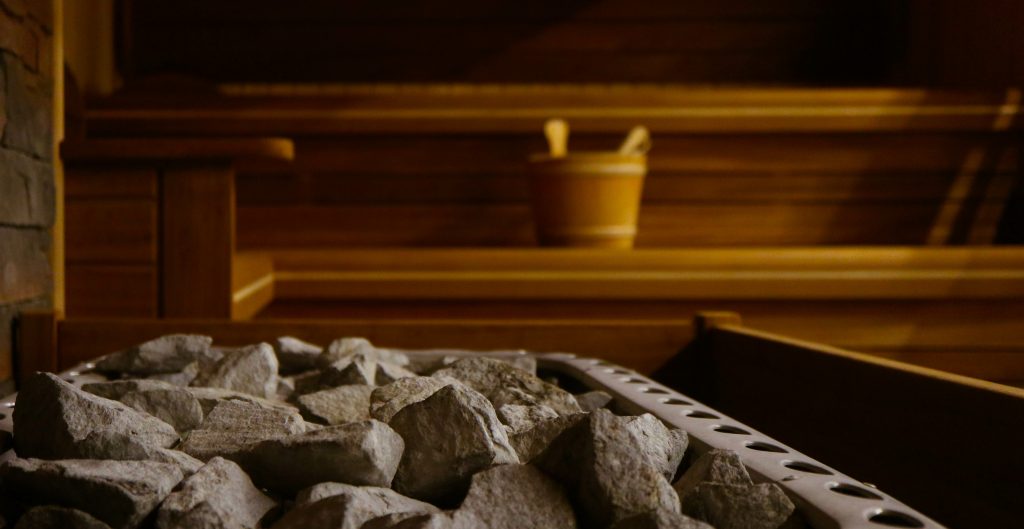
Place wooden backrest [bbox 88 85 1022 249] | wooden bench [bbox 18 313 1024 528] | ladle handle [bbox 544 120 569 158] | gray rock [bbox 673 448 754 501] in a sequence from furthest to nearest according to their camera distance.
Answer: wooden backrest [bbox 88 85 1022 249]
ladle handle [bbox 544 120 569 158]
wooden bench [bbox 18 313 1024 528]
gray rock [bbox 673 448 754 501]

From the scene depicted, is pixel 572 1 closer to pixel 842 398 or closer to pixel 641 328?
pixel 641 328

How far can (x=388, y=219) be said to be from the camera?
2.82 meters

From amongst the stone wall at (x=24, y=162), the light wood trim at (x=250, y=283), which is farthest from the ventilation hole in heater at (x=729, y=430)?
the light wood trim at (x=250, y=283)

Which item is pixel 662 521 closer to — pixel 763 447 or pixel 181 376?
pixel 763 447

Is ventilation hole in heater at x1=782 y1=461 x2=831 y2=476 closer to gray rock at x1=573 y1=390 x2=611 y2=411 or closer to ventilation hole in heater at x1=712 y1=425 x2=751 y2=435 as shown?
ventilation hole in heater at x1=712 y1=425 x2=751 y2=435

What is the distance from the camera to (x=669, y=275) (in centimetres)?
232

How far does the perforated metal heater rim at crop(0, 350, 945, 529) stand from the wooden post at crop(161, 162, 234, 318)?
495mm

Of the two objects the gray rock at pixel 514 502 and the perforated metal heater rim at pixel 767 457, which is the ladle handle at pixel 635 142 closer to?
the perforated metal heater rim at pixel 767 457

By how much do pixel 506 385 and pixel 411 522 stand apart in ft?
1.50

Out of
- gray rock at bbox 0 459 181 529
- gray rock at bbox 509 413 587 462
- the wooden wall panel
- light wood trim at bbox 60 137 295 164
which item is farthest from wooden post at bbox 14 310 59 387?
the wooden wall panel

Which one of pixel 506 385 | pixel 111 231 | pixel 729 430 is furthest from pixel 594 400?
pixel 111 231

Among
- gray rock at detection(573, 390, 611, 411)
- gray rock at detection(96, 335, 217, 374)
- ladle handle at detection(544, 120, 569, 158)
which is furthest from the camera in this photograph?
ladle handle at detection(544, 120, 569, 158)

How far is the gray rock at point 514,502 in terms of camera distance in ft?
1.94

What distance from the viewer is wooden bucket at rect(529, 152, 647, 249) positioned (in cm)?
240
